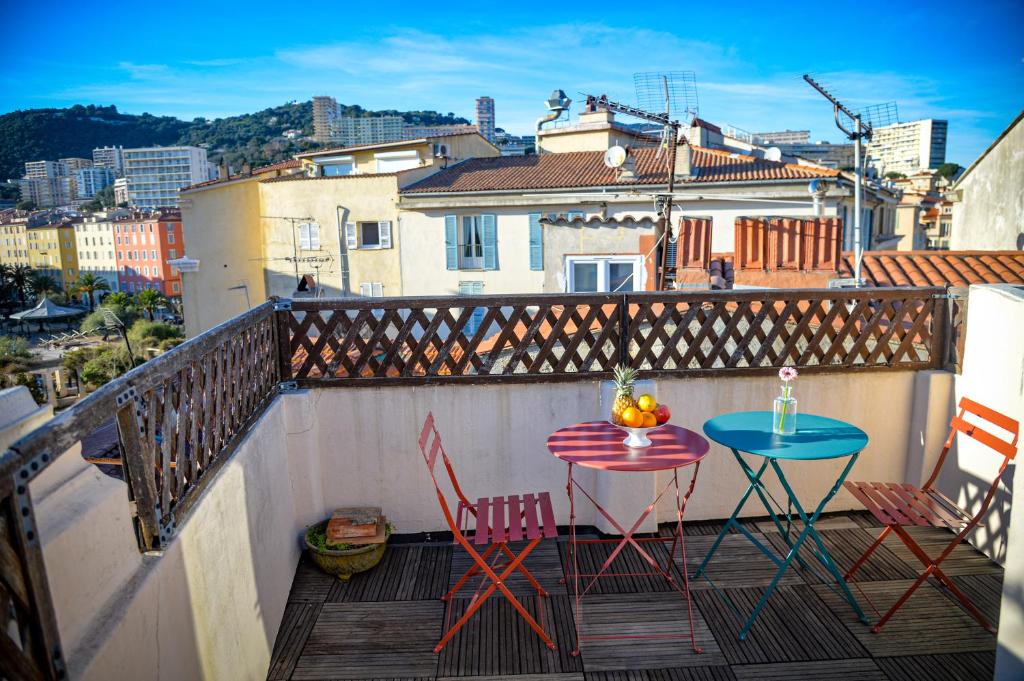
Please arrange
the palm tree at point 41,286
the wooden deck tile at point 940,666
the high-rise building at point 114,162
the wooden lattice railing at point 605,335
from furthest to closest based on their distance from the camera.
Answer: the high-rise building at point 114,162
the palm tree at point 41,286
the wooden lattice railing at point 605,335
the wooden deck tile at point 940,666

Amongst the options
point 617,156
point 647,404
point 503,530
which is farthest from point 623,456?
point 617,156

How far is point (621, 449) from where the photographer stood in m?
3.61

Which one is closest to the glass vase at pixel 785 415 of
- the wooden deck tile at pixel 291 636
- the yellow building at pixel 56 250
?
the wooden deck tile at pixel 291 636

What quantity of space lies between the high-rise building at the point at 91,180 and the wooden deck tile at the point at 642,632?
139m

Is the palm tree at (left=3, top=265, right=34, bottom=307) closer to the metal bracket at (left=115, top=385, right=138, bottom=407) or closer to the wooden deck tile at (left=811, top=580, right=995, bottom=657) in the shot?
the metal bracket at (left=115, top=385, right=138, bottom=407)

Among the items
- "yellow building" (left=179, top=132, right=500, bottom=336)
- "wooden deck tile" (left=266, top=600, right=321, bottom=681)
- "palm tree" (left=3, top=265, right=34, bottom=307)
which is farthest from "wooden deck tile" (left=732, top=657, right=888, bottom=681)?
"palm tree" (left=3, top=265, right=34, bottom=307)

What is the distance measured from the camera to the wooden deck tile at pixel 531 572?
13.1 ft

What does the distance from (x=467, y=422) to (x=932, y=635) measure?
291 centimetres

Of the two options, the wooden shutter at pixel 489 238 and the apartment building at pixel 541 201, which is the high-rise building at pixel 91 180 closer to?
the apartment building at pixel 541 201

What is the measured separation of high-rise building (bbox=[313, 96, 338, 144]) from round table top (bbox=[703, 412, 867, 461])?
307 feet

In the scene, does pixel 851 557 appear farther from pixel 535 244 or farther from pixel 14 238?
pixel 14 238

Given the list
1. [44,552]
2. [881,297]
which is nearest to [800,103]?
[881,297]

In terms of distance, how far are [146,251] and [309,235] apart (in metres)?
65.0

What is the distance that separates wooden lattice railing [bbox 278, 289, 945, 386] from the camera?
170 inches
